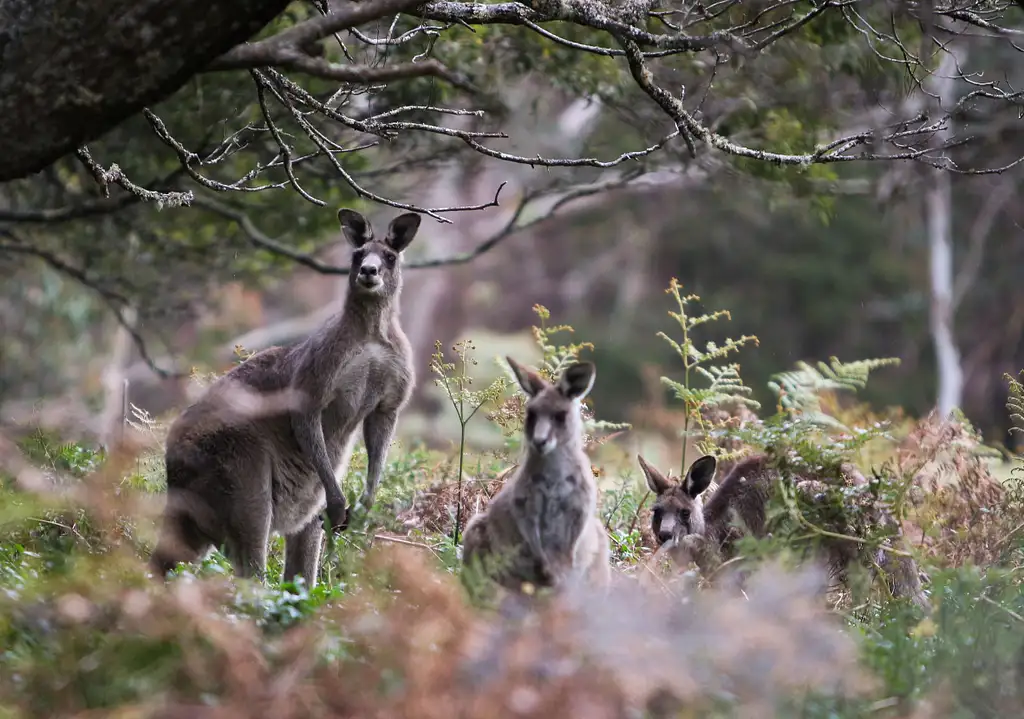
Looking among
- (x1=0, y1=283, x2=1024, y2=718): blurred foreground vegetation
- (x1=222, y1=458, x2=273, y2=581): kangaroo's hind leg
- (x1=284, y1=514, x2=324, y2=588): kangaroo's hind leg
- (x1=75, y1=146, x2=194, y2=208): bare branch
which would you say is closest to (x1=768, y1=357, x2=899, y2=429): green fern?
(x1=0, y1=283, x2=1024, y2=718): blurred foreground vegetation

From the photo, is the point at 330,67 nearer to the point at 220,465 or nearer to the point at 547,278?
the point at 220,465

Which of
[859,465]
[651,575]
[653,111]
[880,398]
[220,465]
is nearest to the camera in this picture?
[651,575]

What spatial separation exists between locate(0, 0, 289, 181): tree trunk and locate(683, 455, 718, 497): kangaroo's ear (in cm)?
353

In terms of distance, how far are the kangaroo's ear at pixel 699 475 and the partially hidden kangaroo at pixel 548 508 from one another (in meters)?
1.48

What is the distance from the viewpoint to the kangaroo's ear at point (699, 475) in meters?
6.95

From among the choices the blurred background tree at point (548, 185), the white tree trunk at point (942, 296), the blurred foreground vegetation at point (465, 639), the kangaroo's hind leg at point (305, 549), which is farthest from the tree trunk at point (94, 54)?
the white tree trunk at point (942, 296)

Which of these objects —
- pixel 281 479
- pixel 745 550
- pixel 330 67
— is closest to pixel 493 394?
pixel 281 479

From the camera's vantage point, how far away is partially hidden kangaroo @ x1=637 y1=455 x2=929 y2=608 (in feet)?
21.8

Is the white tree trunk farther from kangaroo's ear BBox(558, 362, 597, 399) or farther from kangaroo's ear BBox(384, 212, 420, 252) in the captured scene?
kangaroo's ear BBox(558, 362, 597, 399)

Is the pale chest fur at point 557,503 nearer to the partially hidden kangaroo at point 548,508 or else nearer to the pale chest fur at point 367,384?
the partially hidden kangaroo at point 548,508

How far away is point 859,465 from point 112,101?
5.06 metres

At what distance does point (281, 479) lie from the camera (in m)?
7.20

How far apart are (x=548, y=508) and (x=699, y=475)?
72.7 inches

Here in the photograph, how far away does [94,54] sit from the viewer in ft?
14.8
